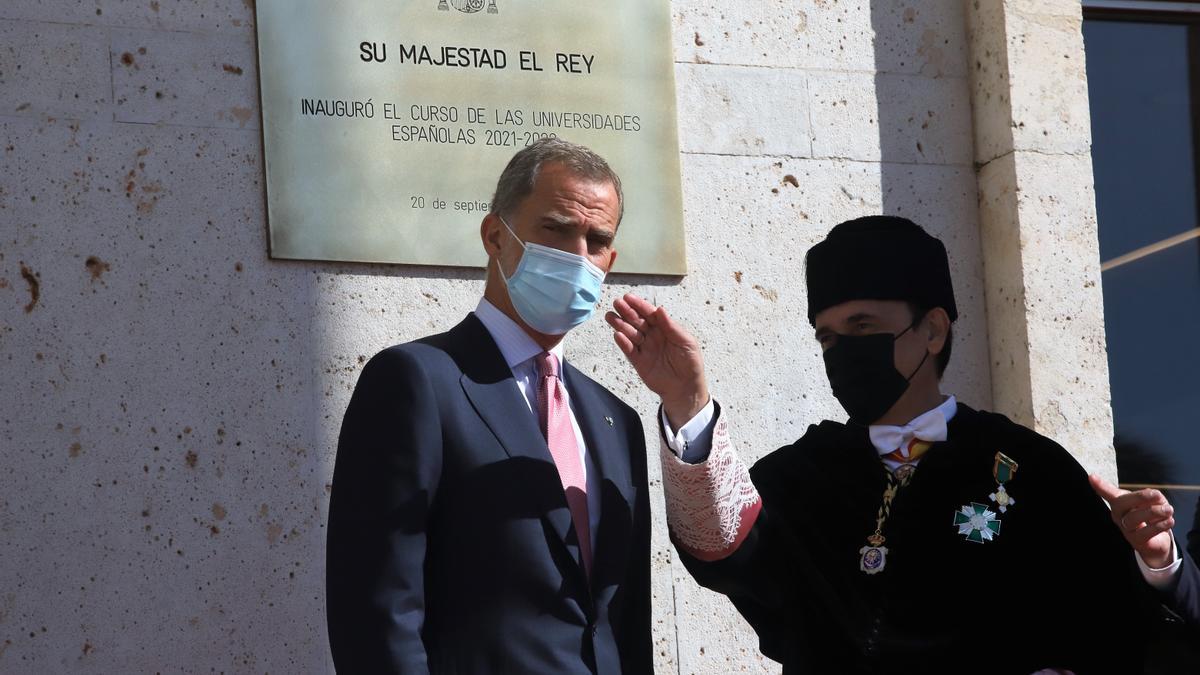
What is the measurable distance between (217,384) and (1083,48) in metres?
2.77

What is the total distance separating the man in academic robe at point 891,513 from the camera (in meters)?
3.46

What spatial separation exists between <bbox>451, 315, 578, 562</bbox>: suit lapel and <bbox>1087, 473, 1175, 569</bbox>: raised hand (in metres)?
1.05

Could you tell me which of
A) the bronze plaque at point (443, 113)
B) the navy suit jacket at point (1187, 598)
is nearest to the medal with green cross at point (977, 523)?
the navy suit jacket at point (1187, 598)

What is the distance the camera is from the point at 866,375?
143 inches

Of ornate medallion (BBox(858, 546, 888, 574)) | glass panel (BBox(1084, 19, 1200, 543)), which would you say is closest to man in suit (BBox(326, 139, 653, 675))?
ornate medallion (BBox(858, 546, 888, 574))

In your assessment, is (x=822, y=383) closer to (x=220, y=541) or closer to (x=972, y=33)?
(x=972, y=33)

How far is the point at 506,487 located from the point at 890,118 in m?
2.40

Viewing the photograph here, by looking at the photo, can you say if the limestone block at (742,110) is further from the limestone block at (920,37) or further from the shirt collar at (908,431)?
the shirt collar at (908,431)

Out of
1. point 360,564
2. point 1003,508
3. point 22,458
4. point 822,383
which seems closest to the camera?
point 360,564

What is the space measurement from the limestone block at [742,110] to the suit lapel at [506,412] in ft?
5.51

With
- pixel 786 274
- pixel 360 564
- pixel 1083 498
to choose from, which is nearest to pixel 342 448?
pixel 360 564

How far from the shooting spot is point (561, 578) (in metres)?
3.34

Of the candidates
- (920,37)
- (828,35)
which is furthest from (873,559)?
(920,37)

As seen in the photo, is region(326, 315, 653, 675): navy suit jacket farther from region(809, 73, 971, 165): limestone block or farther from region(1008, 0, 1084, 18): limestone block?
region(1008, 0, 1084, 18): limestone block
